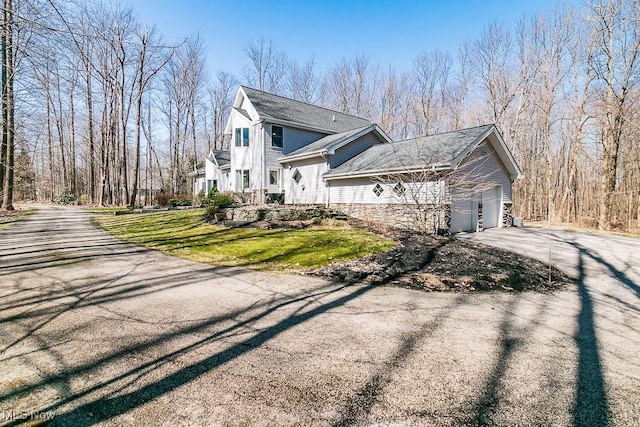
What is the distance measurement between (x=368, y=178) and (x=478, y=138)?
502 cm

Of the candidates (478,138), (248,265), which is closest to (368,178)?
(478,138)

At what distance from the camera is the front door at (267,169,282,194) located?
1903cm

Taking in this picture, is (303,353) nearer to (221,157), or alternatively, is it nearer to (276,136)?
(276,136)

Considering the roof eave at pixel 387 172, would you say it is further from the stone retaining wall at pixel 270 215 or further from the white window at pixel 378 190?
the stone retaining wall at pixel 270 215

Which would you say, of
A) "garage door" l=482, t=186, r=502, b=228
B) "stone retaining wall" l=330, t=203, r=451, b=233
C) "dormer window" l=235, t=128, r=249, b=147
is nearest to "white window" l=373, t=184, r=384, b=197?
"stone retaining wall" l=330, t=203, r=451, b=233

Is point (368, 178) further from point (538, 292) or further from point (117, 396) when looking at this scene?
point (117, 396)

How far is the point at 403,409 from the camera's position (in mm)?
2162

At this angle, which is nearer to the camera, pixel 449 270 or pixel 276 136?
pixel 449 270

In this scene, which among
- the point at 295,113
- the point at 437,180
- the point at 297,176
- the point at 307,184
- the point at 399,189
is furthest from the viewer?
the point at 295,113

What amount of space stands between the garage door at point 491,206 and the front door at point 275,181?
12294 mm

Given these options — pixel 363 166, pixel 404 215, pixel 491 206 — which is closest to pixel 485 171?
pixel 491 206

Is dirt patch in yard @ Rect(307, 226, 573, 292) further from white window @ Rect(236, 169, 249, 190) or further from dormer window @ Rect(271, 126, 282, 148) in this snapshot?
white window @ Rect(236, 169, 249, 190)

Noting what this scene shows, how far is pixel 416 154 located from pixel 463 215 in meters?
3.55

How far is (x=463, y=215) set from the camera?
12867 mm
